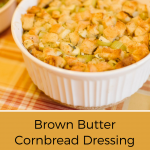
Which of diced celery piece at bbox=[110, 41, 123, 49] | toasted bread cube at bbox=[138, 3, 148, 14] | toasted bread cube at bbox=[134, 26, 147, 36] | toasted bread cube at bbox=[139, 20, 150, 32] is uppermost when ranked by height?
toasted bread cube at bbox=[138, 3, 148, 14]

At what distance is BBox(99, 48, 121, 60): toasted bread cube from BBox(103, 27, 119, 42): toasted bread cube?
3.9 inches

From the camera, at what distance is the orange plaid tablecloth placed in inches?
41.2

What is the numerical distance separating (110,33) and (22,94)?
1.98ft

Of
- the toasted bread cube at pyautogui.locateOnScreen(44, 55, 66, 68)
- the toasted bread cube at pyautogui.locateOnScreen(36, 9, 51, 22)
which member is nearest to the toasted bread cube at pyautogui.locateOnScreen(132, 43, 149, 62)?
the toasted bread cube at pyautogui.locateOnScreen(44, 55, 66, 68)

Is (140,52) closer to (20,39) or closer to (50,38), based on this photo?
(50,38)

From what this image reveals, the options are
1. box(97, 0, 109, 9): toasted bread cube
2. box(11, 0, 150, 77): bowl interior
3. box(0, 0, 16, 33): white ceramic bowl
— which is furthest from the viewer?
box(0, 0, 16, 33): white ceramic bowl

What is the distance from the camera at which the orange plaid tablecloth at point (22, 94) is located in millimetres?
1046

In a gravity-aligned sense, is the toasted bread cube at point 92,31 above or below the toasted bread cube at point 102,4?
below

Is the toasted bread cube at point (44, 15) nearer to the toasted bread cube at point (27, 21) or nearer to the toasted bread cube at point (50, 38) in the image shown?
the toasted bread cube at point (27, 21)

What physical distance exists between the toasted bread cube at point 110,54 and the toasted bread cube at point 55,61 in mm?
187

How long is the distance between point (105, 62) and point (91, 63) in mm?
66

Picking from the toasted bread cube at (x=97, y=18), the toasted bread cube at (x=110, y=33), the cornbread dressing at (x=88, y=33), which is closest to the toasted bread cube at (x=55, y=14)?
the cornbread dressing at (x=88, y=33)

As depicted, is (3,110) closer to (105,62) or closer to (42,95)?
(42,95)

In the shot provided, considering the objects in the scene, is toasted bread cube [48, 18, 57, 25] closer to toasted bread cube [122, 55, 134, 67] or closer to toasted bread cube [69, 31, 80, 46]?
toasted bread cube [69, 31, 80, 46]
